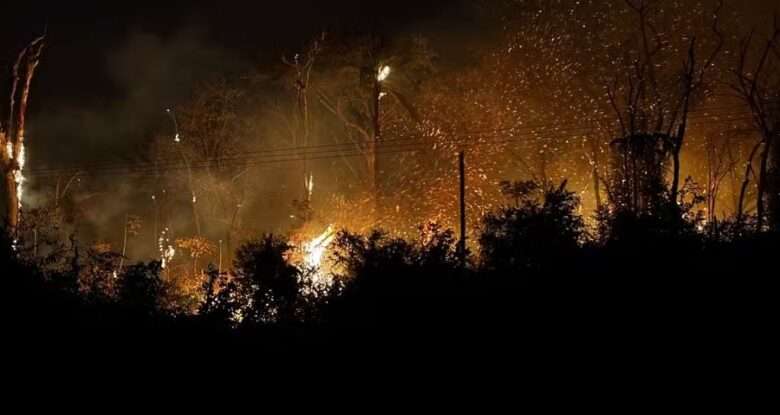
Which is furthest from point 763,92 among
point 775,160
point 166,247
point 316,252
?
point 166,247

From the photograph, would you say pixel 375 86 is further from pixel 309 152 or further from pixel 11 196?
pixel 11 196

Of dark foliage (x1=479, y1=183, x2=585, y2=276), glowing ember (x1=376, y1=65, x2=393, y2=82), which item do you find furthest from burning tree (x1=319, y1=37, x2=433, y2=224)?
dark foliage (x1=479, y1=183, x2=585, y2=276)

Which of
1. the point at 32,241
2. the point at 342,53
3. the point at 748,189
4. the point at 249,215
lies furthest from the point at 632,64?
the point at 249,215

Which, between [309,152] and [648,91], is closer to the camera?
[648,91]

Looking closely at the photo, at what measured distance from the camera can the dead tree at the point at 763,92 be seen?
69.7 ft

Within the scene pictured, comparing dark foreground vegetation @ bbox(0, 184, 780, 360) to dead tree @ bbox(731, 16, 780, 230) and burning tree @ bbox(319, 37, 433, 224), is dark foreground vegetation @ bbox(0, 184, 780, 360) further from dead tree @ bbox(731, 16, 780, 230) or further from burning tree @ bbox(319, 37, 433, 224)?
burning tree @ bbox(319, 37, 433, 224)

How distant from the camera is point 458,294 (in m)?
8.92

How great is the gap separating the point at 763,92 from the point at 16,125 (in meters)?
22.0

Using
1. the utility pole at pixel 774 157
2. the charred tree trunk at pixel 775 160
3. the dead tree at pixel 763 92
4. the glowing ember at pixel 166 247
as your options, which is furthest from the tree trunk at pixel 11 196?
the utility pole at pixel 774 157

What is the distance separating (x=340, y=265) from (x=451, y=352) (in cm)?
346

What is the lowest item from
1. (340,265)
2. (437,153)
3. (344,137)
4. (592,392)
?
(592,392)

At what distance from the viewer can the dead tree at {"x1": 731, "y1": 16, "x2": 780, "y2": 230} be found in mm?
21250

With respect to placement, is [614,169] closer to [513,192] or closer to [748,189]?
[748,189]

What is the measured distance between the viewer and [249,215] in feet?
142
